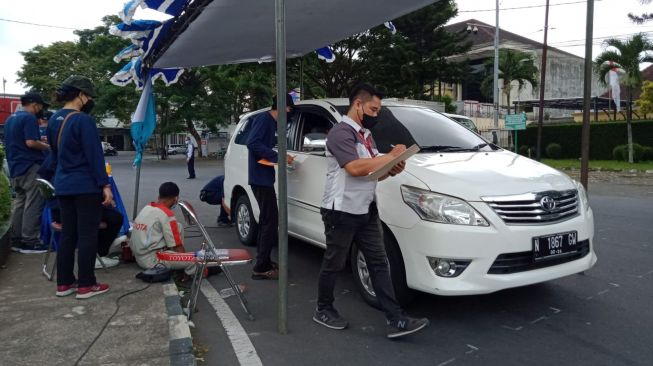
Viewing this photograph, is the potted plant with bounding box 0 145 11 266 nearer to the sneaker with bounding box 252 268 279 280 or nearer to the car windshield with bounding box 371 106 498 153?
the sneaker with bounding box 252 268 279 280

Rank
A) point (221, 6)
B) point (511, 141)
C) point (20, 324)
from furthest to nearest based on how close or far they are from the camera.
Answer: point (511, 141)
point (221, 6)
point (20, 324)

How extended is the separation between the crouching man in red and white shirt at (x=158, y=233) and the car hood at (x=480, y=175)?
2441mm

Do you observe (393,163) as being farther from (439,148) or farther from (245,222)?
(245,222)

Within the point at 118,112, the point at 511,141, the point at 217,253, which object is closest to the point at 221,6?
the point at 217,253

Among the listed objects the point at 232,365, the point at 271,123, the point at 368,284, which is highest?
the point at 271,123

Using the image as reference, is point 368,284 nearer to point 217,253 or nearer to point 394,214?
point 394,214

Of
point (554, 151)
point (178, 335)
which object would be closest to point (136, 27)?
point (178, 335)

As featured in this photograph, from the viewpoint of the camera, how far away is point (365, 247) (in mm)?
3818

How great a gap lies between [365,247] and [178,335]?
57.6 inches

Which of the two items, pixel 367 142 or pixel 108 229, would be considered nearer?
pixel 367 142

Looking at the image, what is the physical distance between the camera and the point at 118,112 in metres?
37.6

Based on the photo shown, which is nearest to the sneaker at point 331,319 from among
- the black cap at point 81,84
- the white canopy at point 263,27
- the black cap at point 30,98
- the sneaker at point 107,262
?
the sneaker at point 107,262

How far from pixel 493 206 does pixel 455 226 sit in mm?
314

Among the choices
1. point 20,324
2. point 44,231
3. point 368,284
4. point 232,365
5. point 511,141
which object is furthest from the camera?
point 511,141
